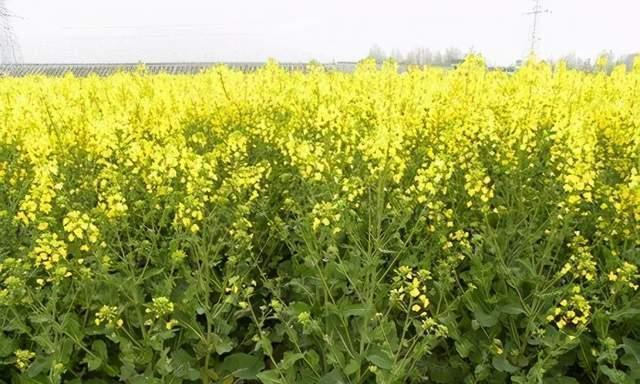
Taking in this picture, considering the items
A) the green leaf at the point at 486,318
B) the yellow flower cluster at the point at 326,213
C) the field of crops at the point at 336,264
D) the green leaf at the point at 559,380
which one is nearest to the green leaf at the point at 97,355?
the field of crops at the point at 336,264

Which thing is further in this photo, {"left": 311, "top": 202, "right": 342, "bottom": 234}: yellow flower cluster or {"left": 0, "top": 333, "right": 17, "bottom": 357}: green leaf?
{"left": 0, "top": 333, "right": 17, "bottom": 357}: green leaf

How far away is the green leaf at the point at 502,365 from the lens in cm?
224

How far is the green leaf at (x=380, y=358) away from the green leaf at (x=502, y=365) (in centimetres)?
52

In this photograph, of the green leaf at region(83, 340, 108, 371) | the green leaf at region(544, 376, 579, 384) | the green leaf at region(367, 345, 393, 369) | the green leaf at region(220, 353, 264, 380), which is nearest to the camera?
the green leaf at region(367, 345, 393, 369)

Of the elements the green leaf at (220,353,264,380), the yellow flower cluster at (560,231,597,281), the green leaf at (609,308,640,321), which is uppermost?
the yellow flower cluster at (560,231,597,281)

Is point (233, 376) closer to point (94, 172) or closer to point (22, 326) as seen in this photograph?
point (22, 326)

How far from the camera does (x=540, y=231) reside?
250cm

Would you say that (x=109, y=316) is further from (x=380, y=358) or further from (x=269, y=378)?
(x=380, y=358)

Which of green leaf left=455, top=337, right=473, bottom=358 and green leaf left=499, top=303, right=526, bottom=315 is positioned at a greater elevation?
green leaf left=499, top=303, right=526, bottom=315

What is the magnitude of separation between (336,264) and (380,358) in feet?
1.27

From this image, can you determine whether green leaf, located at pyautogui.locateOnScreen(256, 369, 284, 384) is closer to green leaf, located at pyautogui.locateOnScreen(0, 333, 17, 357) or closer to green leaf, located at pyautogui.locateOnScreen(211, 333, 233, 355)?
green leaf, located at pyautogui.locateOnScreen(211, 333, 233, 355)

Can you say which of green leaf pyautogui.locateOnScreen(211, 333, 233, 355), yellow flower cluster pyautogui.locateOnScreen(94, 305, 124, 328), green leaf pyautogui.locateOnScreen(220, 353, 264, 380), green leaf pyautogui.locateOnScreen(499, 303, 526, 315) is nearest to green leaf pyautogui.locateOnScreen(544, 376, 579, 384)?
green leaf pyautogui.locateOnScreen(499, 303, 526, 315)

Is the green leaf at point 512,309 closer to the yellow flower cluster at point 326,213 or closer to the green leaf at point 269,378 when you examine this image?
the yellow flower cluster at point 326,213

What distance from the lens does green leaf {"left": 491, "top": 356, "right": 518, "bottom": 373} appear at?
224 cm
